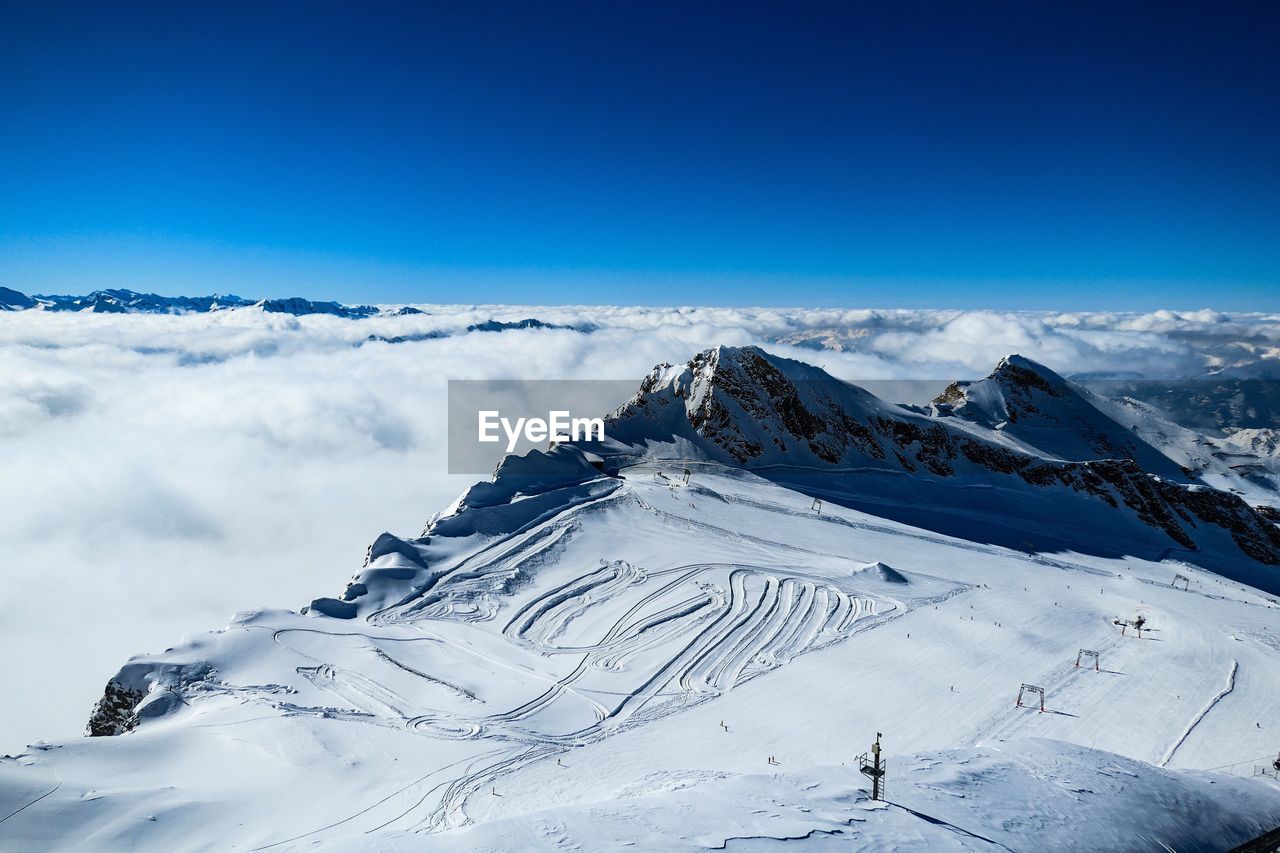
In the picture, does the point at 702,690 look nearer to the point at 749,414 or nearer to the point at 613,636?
the point at 613,636

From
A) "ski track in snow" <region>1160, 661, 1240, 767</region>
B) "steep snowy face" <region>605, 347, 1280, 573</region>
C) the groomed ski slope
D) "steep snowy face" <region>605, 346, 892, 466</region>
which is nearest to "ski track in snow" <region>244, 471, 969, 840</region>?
the groomed ski slope

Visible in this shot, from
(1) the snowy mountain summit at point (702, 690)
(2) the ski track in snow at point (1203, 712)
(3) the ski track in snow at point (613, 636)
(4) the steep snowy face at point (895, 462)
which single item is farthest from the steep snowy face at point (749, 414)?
(2) the ski track in snow at point (1203, 712)

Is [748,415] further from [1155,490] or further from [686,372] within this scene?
[1155,490]

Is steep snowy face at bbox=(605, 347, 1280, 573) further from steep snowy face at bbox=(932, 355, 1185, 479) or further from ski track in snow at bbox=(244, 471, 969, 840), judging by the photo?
steep snowy face at bbox=(932, 355, 1185, 479)

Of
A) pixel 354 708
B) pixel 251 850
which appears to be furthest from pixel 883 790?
Result: pixel 354 708

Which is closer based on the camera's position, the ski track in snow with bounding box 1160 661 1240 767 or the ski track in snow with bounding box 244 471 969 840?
the ski track in snow with bounding box 1160 661 1240 767
